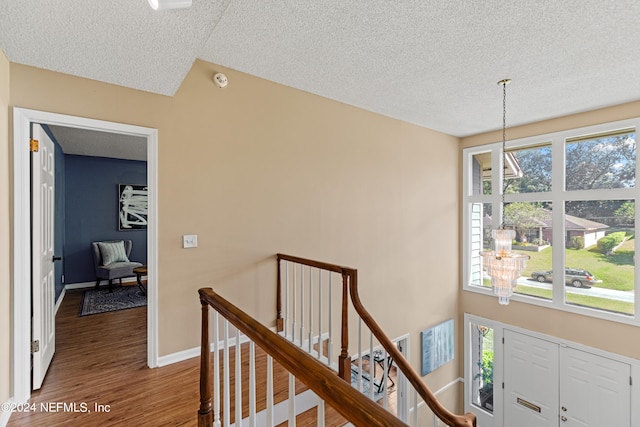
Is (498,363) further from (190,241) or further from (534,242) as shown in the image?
(190,241)

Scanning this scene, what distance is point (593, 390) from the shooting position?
3.94 meters

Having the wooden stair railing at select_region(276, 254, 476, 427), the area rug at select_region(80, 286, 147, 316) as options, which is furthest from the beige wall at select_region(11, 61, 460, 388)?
the area rug at select_region(80, 286, 147, 316)

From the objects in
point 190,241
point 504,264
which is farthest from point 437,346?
point 190,241

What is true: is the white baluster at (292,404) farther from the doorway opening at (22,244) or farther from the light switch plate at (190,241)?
the doorway opening at (22,244)

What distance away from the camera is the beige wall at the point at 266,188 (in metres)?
2.53

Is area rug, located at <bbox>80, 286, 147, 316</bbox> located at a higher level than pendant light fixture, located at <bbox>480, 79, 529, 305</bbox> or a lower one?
lower

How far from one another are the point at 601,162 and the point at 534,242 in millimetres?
1341

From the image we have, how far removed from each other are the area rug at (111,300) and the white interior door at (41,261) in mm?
1607

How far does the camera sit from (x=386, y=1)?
77.3 inches

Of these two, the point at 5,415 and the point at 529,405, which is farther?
the point at 529,405

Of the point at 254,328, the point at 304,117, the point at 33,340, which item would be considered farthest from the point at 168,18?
the point at 33,340

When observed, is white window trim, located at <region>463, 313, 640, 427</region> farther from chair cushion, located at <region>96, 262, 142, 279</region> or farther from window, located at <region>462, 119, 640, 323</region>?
chair cushion, located at <region>96, 262, 142, 279</region>

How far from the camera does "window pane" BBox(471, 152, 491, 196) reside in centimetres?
513

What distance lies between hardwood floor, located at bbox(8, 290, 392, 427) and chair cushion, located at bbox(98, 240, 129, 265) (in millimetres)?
2672
